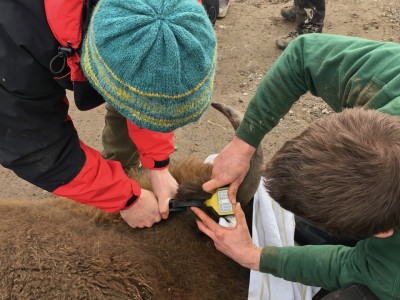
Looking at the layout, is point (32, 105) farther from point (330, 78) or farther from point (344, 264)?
point (344, 264)

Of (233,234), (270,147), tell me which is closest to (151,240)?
(233,234)

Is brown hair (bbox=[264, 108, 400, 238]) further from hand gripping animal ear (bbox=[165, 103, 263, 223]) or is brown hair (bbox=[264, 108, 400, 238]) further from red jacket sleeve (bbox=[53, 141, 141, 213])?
red jacket sleeve (bbox=[53, 141, 141, 213])

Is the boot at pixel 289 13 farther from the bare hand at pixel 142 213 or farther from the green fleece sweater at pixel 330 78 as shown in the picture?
the bare hand at pixel 142 213

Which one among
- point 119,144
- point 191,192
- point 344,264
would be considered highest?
point 344,264

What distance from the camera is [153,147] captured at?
6.82ft

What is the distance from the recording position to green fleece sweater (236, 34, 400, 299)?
4.86 ft

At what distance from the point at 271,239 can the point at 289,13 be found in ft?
8.14

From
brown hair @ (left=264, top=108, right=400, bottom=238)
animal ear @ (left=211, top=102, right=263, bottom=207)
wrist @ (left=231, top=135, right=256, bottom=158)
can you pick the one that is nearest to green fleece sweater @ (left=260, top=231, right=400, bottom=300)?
brown hair @ (left=264, top=108, right=400, bottom=238)

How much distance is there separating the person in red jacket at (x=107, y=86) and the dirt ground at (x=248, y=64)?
1164 mm

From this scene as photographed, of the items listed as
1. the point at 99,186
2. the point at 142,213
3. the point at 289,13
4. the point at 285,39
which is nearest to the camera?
the point at 99,186

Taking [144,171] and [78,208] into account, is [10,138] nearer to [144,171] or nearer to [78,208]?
[78,208]

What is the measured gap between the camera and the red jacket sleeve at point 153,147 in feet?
6.73

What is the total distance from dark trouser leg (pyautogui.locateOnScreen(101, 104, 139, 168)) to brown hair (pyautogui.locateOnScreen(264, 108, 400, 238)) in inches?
57.4

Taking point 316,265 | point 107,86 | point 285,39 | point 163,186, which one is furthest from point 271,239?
point 285,39
